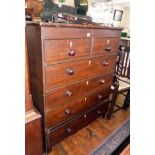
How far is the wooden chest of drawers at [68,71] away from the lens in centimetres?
103

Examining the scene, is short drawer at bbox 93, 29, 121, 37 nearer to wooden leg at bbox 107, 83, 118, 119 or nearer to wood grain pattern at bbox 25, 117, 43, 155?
wooden leg at bbox 107, 83, 118, 119

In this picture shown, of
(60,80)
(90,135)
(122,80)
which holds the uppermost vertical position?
(60,80)

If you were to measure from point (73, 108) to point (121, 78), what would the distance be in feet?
3.51

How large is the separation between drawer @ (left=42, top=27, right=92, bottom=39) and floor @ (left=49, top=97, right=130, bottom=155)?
1.13m

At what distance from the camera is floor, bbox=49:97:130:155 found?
1.51 m

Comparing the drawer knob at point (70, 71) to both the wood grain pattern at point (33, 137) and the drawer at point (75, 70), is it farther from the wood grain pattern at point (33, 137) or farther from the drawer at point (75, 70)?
the wood grain pattern at point (33, 137)

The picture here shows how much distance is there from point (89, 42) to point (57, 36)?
366 millimetres

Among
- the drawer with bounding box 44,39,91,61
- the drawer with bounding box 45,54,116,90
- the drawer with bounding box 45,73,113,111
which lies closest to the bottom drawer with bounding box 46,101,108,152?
the drawer with bounding box 45,73,113,111

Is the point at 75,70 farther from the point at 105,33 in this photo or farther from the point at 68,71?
the point at 105,33

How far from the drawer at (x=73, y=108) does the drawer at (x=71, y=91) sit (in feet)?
0.19
